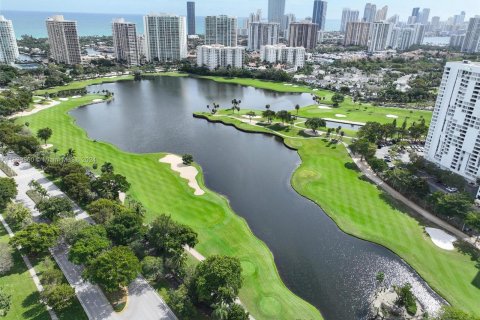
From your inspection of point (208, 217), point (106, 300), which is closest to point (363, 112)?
point (208, 217)

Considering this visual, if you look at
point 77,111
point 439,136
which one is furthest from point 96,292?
point 77,111

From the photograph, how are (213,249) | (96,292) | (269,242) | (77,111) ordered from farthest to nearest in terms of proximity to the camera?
1. (77,111)
2. (269,242)
3. (213,249)
4. (96,292)

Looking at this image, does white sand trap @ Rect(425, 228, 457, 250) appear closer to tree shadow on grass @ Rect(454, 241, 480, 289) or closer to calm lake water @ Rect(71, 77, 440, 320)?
tree shadow on grass @ Rect(454, 241, 480, 289)

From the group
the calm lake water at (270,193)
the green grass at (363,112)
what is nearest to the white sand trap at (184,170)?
the calm lake water at (270,193)

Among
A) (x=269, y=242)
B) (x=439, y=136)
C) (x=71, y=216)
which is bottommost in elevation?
(x=269, y=242)

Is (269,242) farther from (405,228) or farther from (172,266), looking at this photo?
(405,228)

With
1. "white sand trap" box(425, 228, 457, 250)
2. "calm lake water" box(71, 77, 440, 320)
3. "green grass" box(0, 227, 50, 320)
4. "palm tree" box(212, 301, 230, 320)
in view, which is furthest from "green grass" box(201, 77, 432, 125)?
"green grass" box(0, 227, 50, 320)

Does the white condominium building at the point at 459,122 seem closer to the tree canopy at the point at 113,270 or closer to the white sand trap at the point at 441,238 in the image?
the white sand trap at the point at 441,238

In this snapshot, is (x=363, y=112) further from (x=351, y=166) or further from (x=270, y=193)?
(x=270, y=193)
